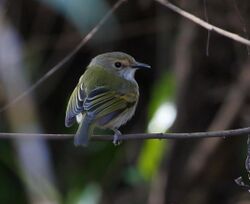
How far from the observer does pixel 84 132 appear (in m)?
3.91

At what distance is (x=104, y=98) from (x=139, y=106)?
2.84 metres

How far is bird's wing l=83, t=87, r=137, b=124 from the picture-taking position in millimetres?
4219

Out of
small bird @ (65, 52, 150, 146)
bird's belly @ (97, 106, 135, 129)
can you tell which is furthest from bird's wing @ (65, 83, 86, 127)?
bird's belly @ (97, 106, 135, 129)

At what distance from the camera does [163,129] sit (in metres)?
5.69

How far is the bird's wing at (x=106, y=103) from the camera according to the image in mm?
4219

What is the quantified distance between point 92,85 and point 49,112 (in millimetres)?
2696

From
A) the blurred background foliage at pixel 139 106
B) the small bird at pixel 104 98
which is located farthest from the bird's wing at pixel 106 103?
the blurred background foliage at pixel 139 106

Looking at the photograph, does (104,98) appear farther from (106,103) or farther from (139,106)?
(139,106)

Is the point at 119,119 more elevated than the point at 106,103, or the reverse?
the point at 106,103

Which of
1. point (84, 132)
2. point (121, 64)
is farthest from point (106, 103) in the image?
point (121, 64)

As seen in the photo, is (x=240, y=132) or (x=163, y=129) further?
(x=163, y=129)

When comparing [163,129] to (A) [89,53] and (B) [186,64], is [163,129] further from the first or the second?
(A) [89,53]

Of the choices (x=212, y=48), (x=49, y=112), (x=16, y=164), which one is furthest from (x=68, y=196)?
(x=212, y=48)

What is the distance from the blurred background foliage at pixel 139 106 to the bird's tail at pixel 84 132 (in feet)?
6.54
